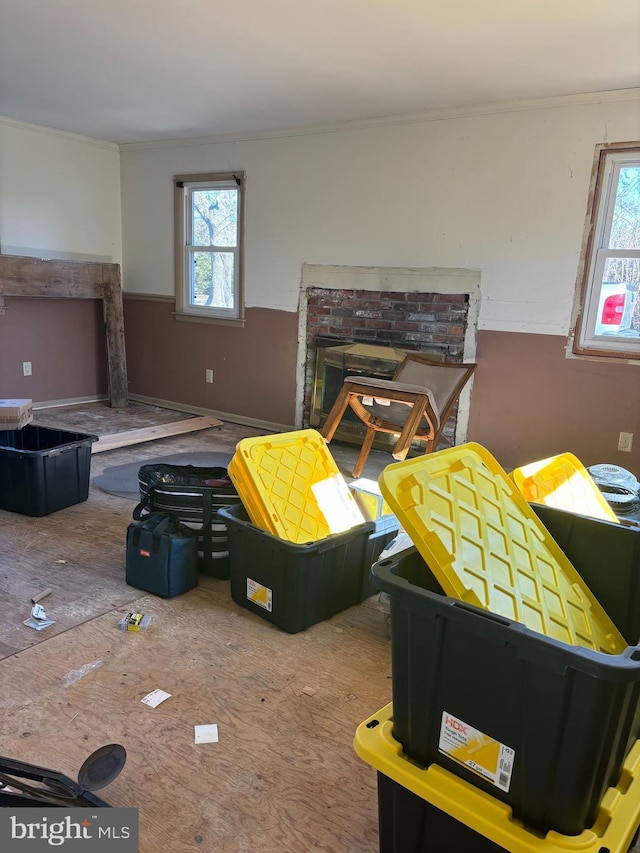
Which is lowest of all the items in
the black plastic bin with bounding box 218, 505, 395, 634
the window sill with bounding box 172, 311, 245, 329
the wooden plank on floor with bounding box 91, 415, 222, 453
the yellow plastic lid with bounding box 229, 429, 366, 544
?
the wooden plank on floor with bounding box 91, 415, 222, 453

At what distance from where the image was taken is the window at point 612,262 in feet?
12.0

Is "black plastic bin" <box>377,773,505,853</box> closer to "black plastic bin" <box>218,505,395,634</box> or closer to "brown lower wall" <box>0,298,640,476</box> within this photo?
"black plastic bin" <box>218,505,395,634</box>

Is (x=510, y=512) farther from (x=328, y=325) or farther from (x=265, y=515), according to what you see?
(x=328, y=325)

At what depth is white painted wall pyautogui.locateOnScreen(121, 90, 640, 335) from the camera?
3.78 meters

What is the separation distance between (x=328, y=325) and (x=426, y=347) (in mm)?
854

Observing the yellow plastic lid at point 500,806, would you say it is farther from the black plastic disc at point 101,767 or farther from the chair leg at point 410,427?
the chair leg at point 410,427

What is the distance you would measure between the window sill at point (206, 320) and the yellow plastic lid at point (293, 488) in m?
3.05

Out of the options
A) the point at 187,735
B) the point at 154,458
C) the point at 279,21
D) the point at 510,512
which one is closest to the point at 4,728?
the point at 187,735

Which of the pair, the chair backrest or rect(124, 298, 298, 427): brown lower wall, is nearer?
the chair backrest

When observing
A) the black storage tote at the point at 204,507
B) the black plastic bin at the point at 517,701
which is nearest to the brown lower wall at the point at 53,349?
the black storage tote at the point at 204,507

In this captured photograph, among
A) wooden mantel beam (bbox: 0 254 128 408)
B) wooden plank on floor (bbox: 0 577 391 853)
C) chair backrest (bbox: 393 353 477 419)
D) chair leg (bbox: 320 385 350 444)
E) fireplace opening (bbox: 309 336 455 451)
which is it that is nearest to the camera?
wooden plank on floor (bbox: 0 577 391 853)

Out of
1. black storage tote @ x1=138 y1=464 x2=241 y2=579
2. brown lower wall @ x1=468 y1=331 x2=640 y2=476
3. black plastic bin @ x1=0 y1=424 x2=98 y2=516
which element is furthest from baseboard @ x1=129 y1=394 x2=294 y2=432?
black storage tote @ x1=138 y1=464 x2=241 y2=579

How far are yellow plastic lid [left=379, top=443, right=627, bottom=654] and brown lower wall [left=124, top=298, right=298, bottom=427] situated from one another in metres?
3.75

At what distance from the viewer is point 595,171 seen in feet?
12.1
